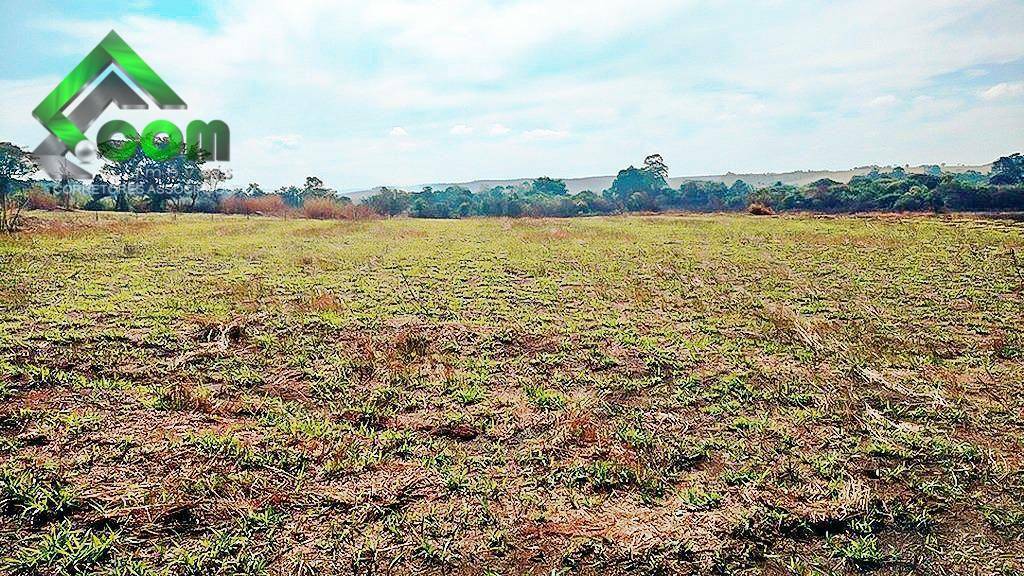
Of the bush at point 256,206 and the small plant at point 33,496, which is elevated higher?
the bush at point 256,206

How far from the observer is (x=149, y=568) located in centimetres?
200

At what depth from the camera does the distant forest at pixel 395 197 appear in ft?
101

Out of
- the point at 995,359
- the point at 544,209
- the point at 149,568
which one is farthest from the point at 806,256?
the point at 544,209

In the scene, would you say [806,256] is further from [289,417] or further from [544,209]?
[544,209]

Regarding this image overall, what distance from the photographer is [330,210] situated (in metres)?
30.8

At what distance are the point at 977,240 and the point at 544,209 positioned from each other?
1522 inches

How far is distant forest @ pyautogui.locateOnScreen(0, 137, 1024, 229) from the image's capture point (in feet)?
101

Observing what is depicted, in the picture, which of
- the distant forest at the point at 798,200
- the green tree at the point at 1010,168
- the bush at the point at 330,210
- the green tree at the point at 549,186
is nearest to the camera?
the bush at the point at 330,210

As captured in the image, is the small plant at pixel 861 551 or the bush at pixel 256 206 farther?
the bush at pixel 256 206

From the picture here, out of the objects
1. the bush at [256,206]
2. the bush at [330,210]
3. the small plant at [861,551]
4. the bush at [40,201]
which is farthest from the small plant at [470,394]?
the bush at [256,206]

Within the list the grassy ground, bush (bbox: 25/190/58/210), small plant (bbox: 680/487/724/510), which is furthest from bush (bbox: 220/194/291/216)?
small plant (bbox: 680/487/724/510)

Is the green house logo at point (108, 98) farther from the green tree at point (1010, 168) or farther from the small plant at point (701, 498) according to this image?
the green tree at point (1010, 168)

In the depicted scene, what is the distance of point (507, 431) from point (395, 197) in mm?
46043

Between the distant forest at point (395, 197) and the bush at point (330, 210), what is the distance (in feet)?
0.20
